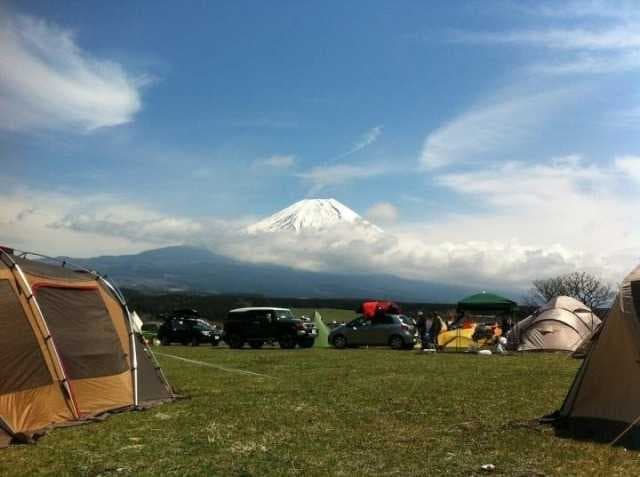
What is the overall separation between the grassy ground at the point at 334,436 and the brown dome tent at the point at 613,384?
472mm

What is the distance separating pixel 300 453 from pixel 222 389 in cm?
607

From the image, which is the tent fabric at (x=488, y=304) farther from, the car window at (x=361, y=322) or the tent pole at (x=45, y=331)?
the tent pole at (x=45, y=331)

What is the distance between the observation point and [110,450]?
793 cm

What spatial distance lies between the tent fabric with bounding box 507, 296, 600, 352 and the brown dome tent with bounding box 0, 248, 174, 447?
1702 cm

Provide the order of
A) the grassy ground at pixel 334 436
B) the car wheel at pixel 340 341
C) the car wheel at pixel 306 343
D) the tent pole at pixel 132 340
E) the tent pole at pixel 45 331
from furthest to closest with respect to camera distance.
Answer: the car wheel at pixel 306 343 → the car wheel at pixel 340 341 → the tent pole at pixel 132 340 → the tent pole at pixel 45 331 → the grassy ground at pixel 334 436

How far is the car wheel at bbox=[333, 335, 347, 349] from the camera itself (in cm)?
2942

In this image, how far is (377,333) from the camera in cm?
2861

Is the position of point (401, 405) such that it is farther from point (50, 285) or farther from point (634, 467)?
point (50, 285)

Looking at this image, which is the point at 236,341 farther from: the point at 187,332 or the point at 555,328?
the point at 555,328

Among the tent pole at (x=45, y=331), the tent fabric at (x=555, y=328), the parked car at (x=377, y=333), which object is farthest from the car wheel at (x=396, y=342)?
the tent pole at (x=45, y=331)

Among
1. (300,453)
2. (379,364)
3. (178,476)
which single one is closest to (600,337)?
(300,453)

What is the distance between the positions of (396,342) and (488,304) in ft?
15.5

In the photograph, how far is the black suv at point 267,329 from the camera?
30.5 m

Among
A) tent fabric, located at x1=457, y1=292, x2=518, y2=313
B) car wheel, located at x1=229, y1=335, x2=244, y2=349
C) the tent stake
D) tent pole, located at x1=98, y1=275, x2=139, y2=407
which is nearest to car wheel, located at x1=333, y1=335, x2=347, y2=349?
car wheel, located at x1=229, y1=335, x2=244, y2=349
